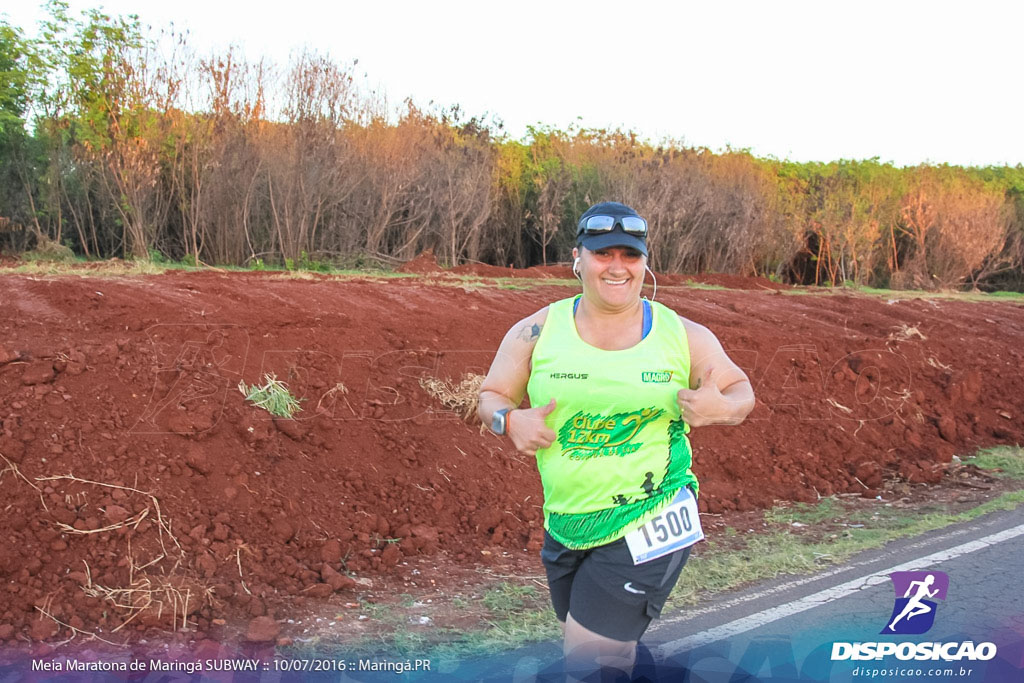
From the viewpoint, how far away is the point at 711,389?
116 inches

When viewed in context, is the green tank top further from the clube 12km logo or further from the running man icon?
the running man icon

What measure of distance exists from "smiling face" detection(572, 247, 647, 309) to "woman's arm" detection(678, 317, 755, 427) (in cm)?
22

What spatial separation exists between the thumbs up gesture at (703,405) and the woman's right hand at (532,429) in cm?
44

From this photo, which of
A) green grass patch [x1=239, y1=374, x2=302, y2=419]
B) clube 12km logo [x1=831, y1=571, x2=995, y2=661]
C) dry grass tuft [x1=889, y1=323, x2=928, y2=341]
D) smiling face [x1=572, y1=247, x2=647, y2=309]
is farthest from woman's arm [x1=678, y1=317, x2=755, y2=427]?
dry grass tuft [x1=889, y1=323, x2=928, y2=341]

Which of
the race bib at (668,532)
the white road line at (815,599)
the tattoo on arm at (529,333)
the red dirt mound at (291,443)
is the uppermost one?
the tattoo on arm at (529,333)

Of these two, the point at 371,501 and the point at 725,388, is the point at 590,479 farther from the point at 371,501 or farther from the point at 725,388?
the point at 371,501

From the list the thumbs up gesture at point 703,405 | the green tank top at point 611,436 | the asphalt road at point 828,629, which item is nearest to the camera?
the thumbs up gesture at point 703,405

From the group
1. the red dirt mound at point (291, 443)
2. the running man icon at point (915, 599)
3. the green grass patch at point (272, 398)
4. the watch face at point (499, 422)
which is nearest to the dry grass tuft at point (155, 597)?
the red dirt mound at point (291, 443)

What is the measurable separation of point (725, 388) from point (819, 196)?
23.2 meters

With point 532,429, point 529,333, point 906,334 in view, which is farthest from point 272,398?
point 906,334

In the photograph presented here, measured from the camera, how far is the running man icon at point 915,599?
15.5 ft

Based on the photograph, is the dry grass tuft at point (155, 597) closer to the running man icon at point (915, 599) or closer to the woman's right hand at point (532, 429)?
the woman's right hand at point (532, 429)

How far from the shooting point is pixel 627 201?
2161 centimetres

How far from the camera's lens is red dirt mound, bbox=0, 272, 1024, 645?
4883mm
